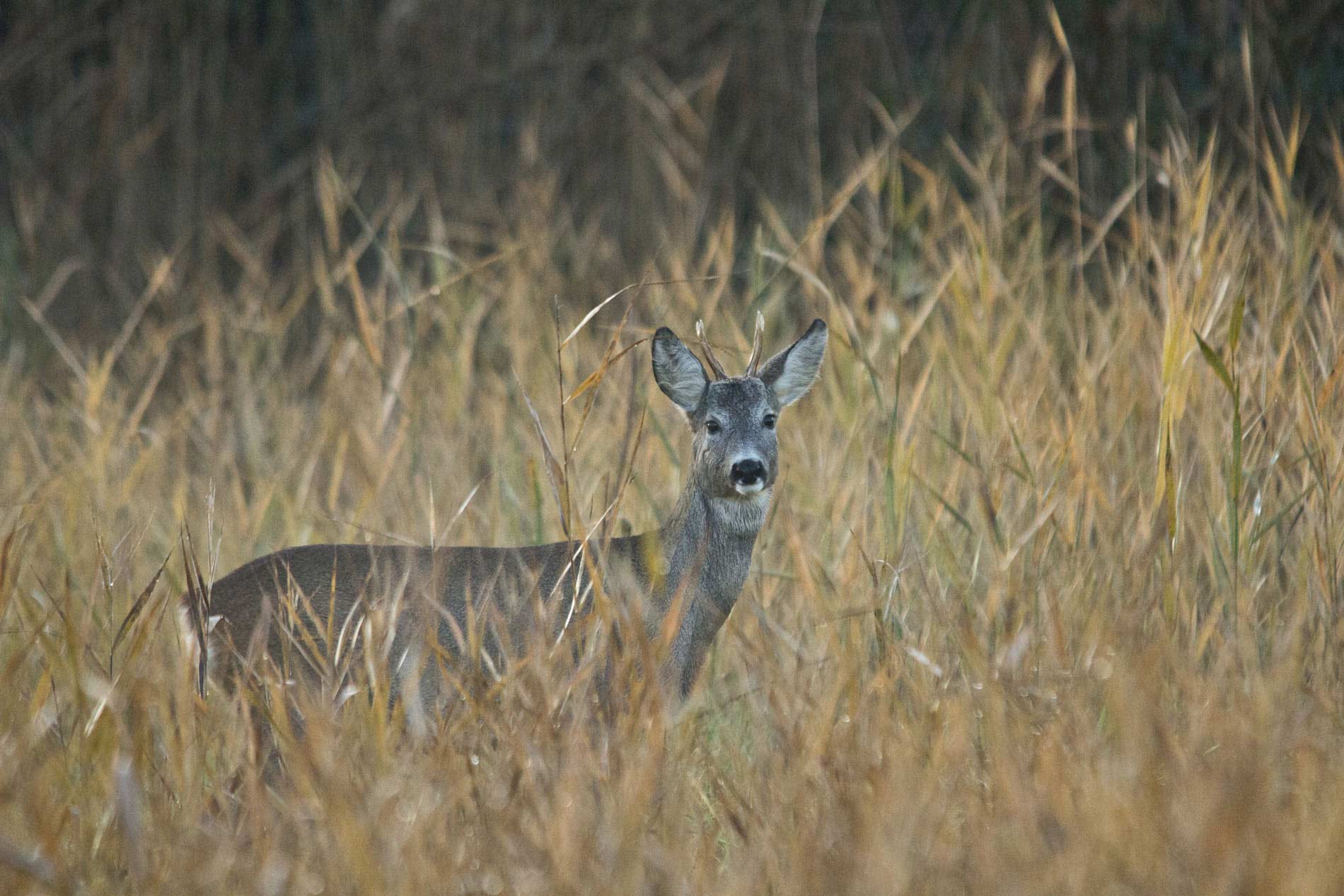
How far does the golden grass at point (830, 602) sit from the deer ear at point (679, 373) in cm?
11

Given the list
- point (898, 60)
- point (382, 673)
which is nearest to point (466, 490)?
point (382, 673)

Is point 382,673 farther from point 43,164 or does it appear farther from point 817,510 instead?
point 43,164

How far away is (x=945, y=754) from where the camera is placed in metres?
2.58

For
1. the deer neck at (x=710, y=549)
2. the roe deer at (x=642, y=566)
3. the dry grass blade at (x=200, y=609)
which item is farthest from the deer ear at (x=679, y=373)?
the dry grass blade at (x=200, y=609)

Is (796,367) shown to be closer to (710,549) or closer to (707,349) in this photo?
(710,549)

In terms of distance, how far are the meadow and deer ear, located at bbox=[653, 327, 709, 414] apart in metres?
0.16

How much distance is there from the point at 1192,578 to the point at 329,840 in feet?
7.10

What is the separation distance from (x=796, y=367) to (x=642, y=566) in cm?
73

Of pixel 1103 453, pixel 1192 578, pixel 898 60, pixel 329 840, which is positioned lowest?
pixel 329 840

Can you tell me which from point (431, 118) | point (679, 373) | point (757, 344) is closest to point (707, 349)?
point (757, 344)

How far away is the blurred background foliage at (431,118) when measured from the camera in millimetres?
7312

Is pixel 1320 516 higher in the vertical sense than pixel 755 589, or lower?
higher

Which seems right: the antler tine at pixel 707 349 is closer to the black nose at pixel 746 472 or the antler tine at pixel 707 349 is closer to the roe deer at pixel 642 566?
the roe deer at pixel 642 566

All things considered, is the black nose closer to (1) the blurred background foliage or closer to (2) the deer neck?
(2) the deer neck
